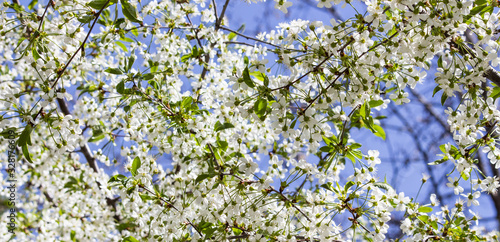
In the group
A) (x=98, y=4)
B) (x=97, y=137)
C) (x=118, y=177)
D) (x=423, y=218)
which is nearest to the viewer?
(x=98, y=4)

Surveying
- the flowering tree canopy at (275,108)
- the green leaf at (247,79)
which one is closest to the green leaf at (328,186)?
the flowering tree canopy at (275,108)

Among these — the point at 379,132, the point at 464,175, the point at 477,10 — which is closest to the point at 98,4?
the point at 379,132

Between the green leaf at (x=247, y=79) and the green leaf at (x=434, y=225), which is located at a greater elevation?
the green leaf at (x=247, y=79)

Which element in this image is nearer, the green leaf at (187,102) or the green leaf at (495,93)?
the green leaf at (495,93)

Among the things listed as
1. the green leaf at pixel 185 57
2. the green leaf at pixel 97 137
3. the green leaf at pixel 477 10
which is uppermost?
the green leaf at pixel 185 57

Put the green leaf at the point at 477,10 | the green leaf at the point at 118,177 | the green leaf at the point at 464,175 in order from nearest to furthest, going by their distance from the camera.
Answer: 1. the green leaf at the point at 477,10
2. the green leaf at the point at 464,175
3. the green leaf at the point at 118,177

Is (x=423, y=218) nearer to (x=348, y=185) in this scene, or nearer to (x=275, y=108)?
(x=348, y=185)

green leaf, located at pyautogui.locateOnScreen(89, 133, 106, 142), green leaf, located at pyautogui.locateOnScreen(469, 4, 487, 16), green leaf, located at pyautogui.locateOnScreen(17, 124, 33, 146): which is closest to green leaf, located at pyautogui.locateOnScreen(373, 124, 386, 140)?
green leaf, located at pyautogui.locateOnScreen(469, 4, 487, 16)

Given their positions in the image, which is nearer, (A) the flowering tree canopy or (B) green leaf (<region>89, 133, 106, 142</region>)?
(A) the flowering tree canopy

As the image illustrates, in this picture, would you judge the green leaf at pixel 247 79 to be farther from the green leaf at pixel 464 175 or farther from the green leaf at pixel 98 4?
the green leaf at pixel 464 175

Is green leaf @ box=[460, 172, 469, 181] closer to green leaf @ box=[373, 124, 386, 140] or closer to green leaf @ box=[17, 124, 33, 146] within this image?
green leaf @ box=[373, 124, 386, 140]

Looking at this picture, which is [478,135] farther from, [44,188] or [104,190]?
[44,188]

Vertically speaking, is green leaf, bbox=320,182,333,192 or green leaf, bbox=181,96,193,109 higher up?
green leaf, bbox=181,96,193,109

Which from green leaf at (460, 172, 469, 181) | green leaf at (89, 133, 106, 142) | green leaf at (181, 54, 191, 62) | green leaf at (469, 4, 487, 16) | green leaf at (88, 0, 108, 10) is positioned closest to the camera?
green leaf at (469, 4, 487, 16)
